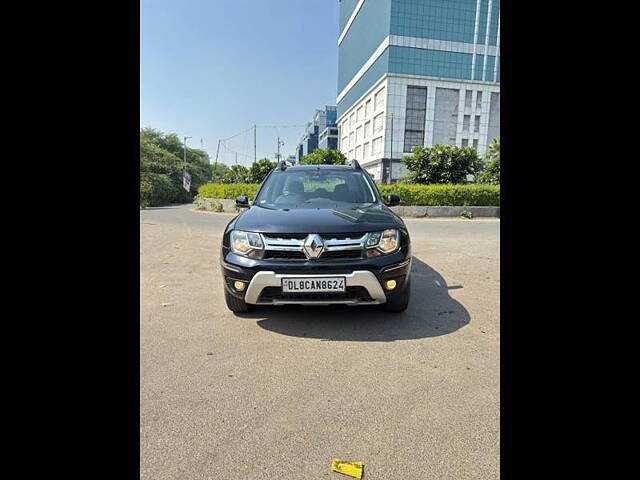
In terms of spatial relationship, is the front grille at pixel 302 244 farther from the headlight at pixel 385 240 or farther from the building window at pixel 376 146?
the building window at pixel 376 146

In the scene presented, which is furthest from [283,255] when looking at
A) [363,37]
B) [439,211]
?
[363,37]

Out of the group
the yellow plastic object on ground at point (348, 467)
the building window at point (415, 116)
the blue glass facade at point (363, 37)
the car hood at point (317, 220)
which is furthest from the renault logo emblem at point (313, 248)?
the blue glass facade at point (363, 37)

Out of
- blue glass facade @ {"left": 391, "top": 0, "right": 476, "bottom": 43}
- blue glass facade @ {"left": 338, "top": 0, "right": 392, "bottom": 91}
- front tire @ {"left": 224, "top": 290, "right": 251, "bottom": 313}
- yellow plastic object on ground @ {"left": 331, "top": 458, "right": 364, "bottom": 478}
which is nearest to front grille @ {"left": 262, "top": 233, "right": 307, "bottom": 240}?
front tire @ {"left": 224, "top": 290, "right": 251, "bottom": 313}

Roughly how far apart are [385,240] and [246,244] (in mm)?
1205

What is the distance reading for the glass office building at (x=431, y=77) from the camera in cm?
4881

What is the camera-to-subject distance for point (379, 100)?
52562 mm

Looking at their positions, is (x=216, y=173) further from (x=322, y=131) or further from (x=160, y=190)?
(x=322, y=131)

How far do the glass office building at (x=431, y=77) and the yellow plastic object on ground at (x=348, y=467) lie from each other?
159ft

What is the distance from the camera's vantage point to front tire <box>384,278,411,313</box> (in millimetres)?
3354

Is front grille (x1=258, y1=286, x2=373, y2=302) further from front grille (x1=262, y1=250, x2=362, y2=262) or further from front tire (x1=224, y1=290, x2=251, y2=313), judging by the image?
front tire (x1=224, y1=290, x2=251, y2=313)

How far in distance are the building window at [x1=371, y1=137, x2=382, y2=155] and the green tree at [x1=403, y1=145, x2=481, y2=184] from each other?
1295 inches
